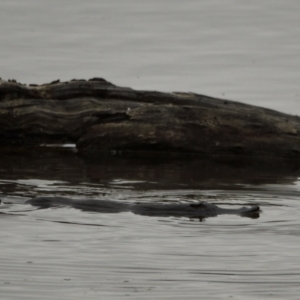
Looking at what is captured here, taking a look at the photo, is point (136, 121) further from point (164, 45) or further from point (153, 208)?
point (164, 45)

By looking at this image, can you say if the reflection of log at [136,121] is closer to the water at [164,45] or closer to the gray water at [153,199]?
the gray water at [153,199]

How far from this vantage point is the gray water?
10.2 m

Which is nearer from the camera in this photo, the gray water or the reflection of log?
the gray water

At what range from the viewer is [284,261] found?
11.1 m

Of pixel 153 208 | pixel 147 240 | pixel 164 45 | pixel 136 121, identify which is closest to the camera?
pixel 147 240

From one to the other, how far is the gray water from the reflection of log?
1.78ft

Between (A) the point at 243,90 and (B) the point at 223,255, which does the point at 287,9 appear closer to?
(A) the point at 243,90

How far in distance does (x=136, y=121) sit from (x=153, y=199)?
15.9 ft

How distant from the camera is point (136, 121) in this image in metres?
19.6

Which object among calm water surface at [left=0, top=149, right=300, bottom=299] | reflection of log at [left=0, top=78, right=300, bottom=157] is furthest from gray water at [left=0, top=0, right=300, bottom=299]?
reflection of log at [left=0, top=78, right=300, bottom=157]

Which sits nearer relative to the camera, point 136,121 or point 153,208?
point 153,208

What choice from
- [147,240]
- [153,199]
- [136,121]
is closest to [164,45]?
[136,121]

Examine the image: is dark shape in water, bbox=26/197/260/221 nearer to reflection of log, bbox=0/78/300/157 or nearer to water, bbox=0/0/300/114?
reflection of log, bbox=0/78/300/157

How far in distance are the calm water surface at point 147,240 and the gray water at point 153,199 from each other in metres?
0.02
